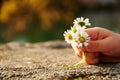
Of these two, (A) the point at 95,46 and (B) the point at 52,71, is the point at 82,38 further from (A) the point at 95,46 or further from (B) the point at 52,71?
(B) the point at 52,71

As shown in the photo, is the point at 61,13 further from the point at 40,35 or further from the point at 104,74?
the point at 104,74

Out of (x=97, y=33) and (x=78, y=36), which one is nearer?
(x=78, y=36)

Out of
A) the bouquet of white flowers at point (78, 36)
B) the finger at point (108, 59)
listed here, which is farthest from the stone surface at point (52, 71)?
the bouquet of white flowers at point (78, 36)

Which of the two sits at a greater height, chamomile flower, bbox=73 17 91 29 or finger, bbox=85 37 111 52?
chamomile flower, bbox=73 17 91 29

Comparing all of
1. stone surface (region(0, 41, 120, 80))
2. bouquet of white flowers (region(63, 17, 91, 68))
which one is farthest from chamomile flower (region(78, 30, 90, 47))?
stone surface (region(0, 41, 120, 80))

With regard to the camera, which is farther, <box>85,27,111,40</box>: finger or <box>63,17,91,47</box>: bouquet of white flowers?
<box>85,27,111,40</box>: finger

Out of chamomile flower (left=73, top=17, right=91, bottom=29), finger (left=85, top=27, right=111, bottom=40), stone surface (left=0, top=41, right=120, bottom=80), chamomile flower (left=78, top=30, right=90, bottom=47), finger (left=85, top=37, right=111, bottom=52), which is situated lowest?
stone surface (left=0, top=41, right=120, bottom=80)

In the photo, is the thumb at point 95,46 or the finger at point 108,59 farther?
the finger at point 108,59

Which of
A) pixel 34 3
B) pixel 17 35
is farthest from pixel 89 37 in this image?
pixel 17 35

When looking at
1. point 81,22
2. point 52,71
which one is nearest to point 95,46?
point 81,22

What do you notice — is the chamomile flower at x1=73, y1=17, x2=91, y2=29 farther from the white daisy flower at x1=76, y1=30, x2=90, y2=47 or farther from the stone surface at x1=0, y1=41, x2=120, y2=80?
the stone surface at x1=0, y1=41, x2=120, y2=80

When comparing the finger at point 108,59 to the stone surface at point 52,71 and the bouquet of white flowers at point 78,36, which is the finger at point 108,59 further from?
the bouquet of white flowers at point 78,36
